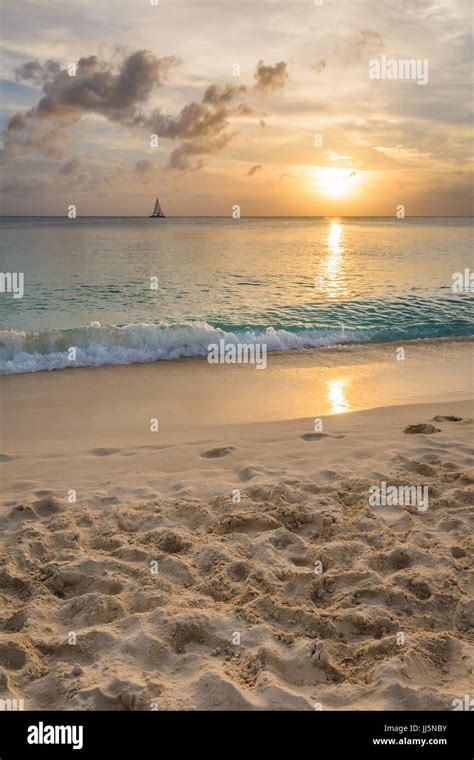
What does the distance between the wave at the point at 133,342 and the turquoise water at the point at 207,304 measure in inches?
0.9

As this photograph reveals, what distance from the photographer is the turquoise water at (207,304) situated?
1179cm

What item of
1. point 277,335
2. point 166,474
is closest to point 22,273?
point 277,335

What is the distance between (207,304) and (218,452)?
1172 centimetres

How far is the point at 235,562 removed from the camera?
400cm

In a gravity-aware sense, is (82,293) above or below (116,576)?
above

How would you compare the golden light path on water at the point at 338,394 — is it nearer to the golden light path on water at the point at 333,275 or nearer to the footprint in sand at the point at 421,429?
the footprint in sand at the point at 421,429

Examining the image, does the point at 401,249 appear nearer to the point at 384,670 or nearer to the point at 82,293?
the point at 82,293

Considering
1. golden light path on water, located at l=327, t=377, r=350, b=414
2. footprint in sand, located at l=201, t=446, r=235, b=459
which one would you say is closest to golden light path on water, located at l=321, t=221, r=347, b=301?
golden light path on water, located at l=327, t=377, r=350, b=414

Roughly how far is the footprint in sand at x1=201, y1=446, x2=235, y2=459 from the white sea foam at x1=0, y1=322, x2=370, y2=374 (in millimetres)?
5179

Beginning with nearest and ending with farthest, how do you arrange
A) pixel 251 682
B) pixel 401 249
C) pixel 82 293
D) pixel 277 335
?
pixel 251 682, pixel 277 335, pixel 82 293, pixel 401 249
